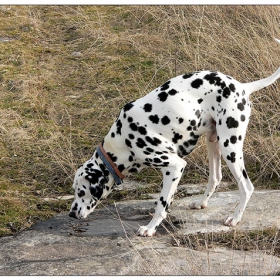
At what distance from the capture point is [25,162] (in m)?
7.05

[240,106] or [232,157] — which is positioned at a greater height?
[240,106]

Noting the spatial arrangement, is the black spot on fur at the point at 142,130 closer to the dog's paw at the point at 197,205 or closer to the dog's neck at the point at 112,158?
the dog's neck at the point at 112,158

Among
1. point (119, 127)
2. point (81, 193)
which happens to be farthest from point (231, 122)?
point (81, 193)

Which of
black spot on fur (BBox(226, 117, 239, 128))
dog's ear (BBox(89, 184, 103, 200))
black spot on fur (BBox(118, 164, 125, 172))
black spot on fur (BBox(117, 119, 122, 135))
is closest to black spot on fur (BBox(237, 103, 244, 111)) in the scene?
black spot on fur (BBox(226, 117, 239, 128))

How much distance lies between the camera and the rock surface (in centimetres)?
454

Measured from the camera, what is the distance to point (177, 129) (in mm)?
5246

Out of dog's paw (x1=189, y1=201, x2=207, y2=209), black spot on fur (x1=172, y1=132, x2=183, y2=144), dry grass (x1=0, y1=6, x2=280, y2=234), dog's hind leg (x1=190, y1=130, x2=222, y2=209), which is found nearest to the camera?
black spot on fur (x1=172, y1=132, x2=183, y2=144)

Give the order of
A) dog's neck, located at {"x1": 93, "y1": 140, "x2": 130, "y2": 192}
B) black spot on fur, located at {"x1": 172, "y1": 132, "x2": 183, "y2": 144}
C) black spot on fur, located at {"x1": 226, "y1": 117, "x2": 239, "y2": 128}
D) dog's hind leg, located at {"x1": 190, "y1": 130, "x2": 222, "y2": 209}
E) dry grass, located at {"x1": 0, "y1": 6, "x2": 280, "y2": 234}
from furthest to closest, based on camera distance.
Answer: dry grass, located at {"x1": 0, "y1": 6, "x2": 280, "y2": 234}
dog's hind leg, located at {"x1": 190, "y1": 130, "x2": 222, "y2": 209}
dog's neck, located at {"x1": 93, "y1": 140, "x2": 130, "y2": 192}
black spot on fur, located at {"x1": 172, "y1": 132, "x2": 183, "y2": 144}
black spot on fur, located at {"x1": 226, "y1": 117, "x2": 239, "y2": 128}

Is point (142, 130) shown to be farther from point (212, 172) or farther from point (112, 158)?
point (212, 172)

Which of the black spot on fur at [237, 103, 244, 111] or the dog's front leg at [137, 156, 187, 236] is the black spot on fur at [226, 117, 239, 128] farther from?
the dog's front leg at [137, 156, 187, 236]

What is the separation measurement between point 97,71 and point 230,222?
4449 millimetres

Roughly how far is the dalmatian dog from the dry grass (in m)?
1.11

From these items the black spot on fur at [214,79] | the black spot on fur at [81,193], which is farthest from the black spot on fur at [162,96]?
the black spot on fur at [81,193]

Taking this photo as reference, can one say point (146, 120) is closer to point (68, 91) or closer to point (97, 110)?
point (97, 110)
